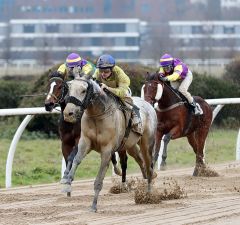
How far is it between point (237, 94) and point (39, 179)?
8452 mm

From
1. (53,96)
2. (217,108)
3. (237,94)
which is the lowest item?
(237,94)

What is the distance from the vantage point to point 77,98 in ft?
25.1

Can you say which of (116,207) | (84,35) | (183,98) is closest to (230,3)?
(84,35)

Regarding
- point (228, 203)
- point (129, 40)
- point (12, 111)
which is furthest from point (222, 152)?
point (129, 40)

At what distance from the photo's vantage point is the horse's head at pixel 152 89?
10805mm

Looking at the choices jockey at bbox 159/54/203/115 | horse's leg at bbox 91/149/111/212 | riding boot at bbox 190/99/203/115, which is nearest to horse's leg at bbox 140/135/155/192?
horse's leg at bbox 91/149/111/212

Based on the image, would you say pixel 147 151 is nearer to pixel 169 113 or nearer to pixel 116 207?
pixel 116 207

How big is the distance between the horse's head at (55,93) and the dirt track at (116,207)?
0.86m

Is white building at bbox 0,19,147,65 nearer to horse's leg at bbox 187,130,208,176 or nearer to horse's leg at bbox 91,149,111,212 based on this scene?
horse's leg at bbox 187,130,208,176

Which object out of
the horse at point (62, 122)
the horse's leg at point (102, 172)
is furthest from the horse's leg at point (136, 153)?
the horse's leg at point (102, 172)

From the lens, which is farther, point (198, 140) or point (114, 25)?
point (114, 25)

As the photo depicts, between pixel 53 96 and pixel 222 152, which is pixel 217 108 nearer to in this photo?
pixel 222 152

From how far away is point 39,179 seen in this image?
37.9ft

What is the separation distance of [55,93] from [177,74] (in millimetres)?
2546
